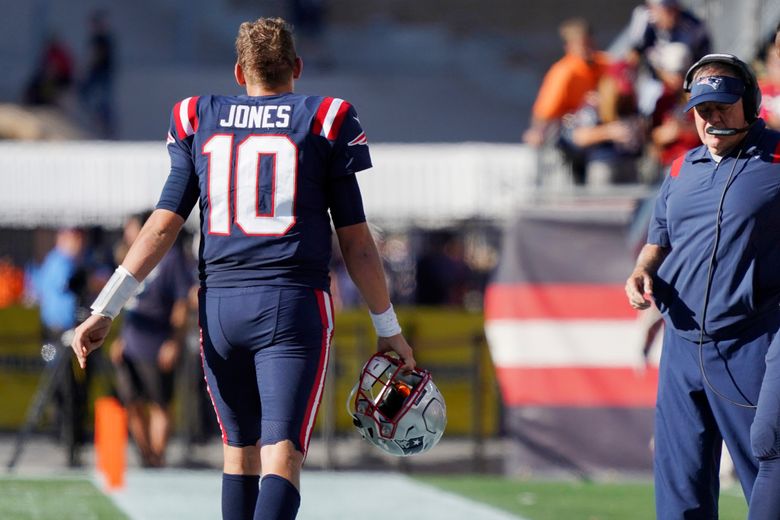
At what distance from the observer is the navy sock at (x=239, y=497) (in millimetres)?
5223

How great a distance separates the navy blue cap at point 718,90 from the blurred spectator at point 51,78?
21422 mm

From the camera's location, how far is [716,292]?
17.3 ft

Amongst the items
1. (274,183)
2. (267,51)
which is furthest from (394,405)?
(267,51)

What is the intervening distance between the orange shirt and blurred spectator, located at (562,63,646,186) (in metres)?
0.63

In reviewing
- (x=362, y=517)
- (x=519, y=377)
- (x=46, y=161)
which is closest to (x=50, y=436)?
(x=46, y=161)

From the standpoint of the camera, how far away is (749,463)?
5.26 m

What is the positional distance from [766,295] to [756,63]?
7013 millimetres

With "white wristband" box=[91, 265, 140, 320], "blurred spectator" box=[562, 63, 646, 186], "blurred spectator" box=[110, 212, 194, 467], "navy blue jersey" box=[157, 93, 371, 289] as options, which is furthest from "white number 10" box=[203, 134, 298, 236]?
"blurred spectator" box=[562, 63, 646, 186]

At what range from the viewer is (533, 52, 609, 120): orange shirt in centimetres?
1270

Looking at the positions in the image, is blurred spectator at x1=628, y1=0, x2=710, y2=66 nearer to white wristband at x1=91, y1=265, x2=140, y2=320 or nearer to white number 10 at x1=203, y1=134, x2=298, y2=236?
white number 10 at x1=203, y1=134, x2=298, y2=236

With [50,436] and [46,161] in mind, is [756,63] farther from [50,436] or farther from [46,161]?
[46,161]

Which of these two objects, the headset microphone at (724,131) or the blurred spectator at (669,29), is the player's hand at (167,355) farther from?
the headset microphone at (724,131)

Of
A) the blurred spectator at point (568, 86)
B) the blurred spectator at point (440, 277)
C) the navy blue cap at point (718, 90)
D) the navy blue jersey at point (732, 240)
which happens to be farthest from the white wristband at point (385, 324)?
the blurred spectator at point (440, 277)

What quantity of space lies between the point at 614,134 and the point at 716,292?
21.9 feet
